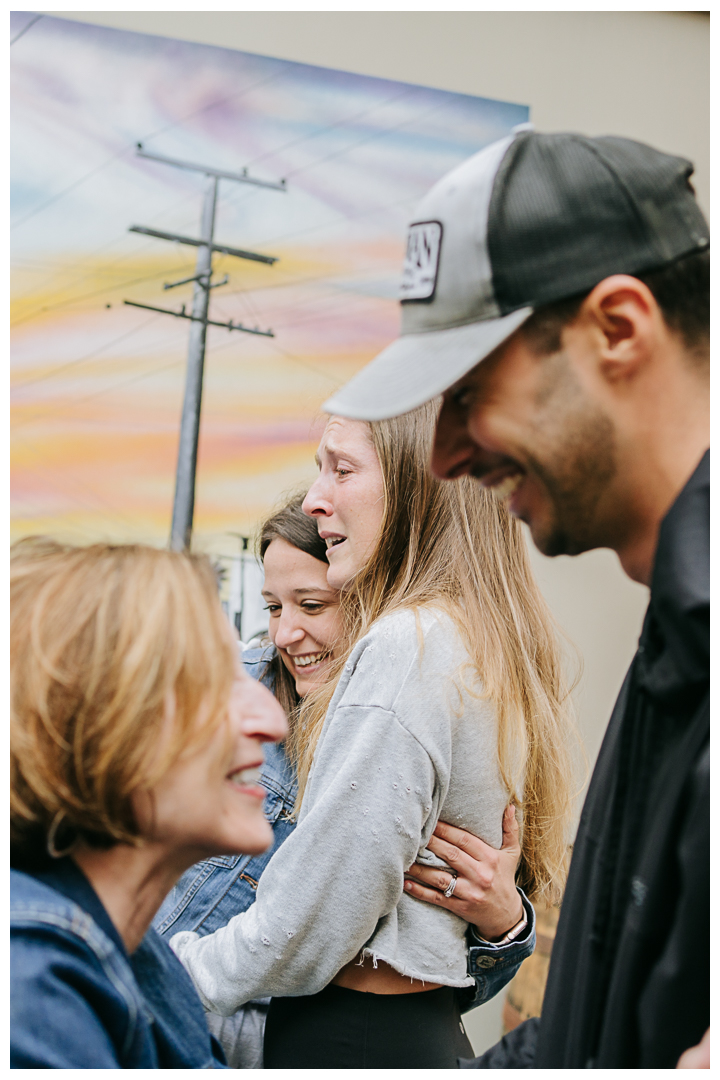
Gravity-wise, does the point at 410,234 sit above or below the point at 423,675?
A: above

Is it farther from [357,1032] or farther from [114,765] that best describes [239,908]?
[114,765]

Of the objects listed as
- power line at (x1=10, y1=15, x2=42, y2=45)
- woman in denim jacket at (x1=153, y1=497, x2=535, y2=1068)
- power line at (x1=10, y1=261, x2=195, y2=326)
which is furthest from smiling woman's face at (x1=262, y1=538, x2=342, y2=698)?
power line at (x1=10, y1=15, x2=42, y2=45)

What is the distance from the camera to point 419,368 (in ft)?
2.31

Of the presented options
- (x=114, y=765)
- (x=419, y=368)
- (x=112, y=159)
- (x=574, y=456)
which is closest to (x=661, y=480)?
(x=574, y=456)

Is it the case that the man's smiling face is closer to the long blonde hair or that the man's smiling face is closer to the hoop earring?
the long blonde hair

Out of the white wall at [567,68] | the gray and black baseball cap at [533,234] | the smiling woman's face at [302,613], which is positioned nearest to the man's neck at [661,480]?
the gray and black baseball cap at [533,234]

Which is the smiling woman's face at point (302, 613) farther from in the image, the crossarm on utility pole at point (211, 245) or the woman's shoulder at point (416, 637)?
the crossarm on utility pole at point (211, 245)

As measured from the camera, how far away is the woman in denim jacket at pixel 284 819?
3.36 feet

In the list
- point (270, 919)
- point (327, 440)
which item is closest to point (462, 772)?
point (270, 919)

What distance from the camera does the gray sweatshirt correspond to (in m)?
0.91

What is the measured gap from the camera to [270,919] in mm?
913

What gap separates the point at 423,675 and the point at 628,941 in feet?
1.23

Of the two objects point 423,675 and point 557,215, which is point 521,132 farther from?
point 423,675

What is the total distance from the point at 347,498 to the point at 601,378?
0.60 m
